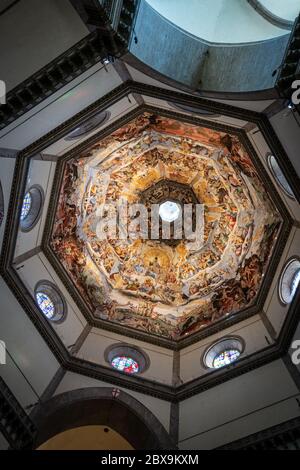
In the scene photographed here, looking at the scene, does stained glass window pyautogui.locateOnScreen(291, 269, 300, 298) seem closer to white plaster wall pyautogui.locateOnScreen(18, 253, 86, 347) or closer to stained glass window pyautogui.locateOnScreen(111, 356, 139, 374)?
stained glass window pyautogui.locateOnScreen(111, 356, 139, 374)

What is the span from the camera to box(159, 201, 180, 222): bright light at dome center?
2309 centimetres

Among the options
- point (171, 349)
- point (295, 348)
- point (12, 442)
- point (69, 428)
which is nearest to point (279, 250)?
point (295, 348)

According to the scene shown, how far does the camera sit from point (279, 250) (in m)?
17.4

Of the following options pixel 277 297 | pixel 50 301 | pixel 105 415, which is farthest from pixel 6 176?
pixel 277 297

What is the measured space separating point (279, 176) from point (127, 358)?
9432 millimetres

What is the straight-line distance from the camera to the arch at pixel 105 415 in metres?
14.8

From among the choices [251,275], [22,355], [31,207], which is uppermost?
[251,275]

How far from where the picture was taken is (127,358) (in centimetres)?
1828

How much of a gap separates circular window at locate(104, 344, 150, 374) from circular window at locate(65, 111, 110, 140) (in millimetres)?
8636

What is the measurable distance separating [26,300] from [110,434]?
6110mm

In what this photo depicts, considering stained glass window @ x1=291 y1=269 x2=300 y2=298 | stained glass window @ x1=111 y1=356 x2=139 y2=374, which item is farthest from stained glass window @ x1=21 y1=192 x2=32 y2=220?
stained glass window @ x1=291 y1=269 x2=300 y2=298

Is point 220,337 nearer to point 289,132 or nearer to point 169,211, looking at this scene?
point 169,211

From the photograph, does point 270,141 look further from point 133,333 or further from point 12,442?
point 12,442

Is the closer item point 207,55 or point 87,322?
point 207,55
